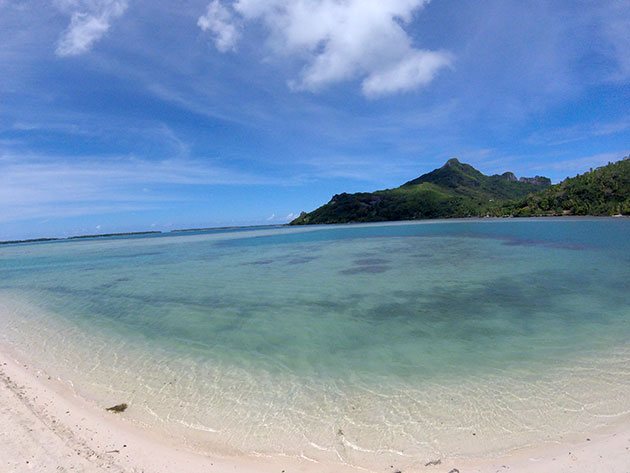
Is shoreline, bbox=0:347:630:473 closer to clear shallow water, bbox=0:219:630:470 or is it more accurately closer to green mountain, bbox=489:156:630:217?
clear shallow water, bbox=0:219:630:470

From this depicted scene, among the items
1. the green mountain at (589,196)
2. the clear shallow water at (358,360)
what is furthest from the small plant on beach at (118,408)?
the green mountain at (589,196)

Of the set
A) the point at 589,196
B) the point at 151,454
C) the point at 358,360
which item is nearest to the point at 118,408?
the point at 151,454

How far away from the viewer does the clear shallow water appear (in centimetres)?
627

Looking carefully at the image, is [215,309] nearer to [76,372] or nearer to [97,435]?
[76,372]

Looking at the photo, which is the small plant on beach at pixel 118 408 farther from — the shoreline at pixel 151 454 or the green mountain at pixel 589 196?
the green mountain at pixel 589 196

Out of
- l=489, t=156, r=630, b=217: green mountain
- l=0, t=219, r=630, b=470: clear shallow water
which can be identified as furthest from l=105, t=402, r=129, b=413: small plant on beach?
l=489, t=156, r=630, b=217: green mountain

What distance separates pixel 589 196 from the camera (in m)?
121

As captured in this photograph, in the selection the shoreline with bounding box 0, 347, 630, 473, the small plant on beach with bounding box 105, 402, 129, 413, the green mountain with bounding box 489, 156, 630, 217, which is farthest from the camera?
the green mountain with bounding box 489, 156, 630, 217

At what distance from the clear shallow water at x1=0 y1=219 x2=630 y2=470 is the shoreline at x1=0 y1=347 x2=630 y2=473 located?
0.28 meters

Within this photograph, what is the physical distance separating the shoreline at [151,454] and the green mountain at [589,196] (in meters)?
127

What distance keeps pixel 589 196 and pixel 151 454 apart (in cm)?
15437

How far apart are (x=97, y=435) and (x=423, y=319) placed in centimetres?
1068

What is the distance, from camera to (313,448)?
5.91 metres

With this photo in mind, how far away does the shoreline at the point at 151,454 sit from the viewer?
5207mm
